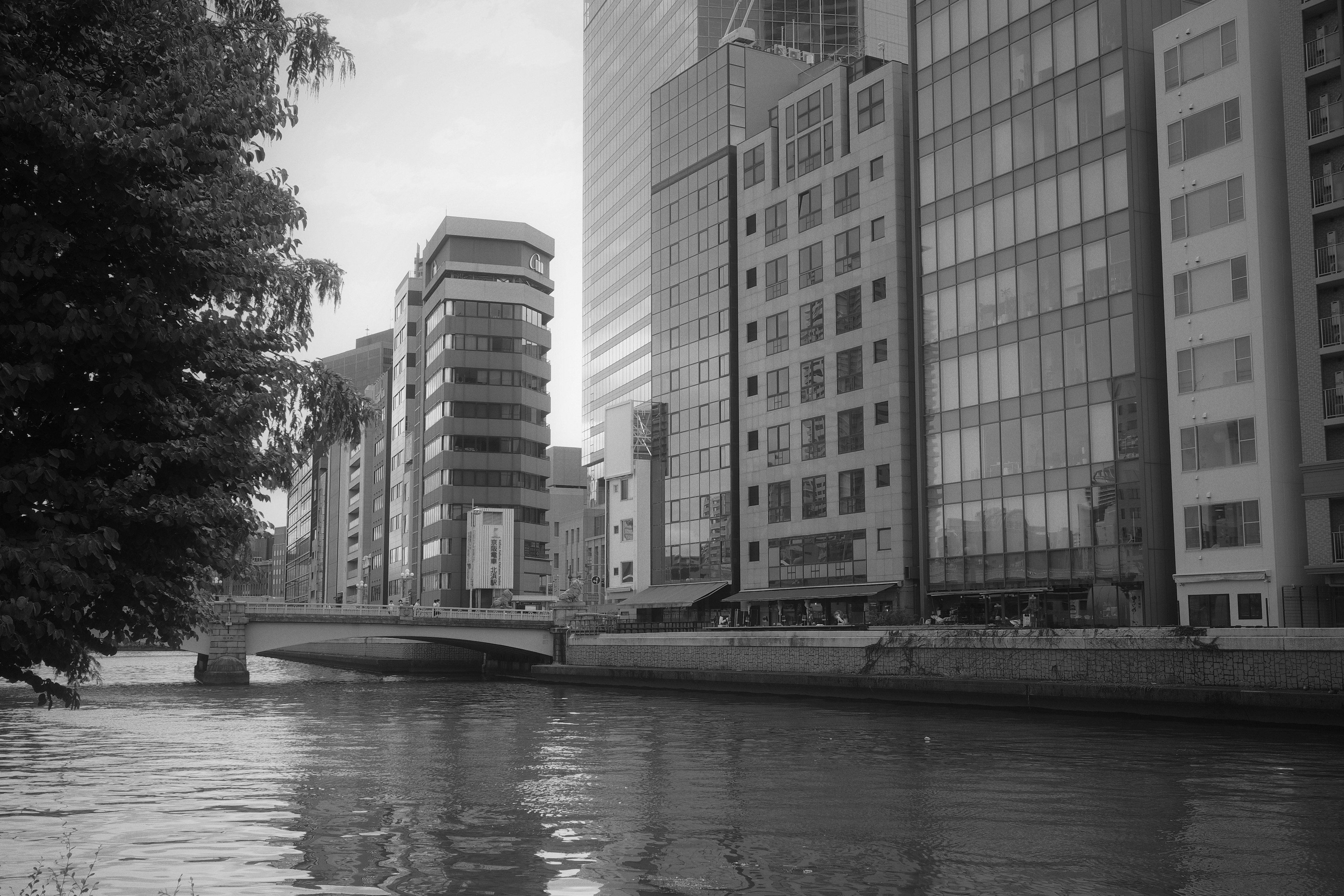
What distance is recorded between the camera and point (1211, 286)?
60.4m

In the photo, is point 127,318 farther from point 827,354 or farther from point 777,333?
point 777,333

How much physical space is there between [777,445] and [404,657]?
50646 mm

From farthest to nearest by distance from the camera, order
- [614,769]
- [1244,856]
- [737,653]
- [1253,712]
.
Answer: [737,653], [1253,712], [614,769], [1244,856]

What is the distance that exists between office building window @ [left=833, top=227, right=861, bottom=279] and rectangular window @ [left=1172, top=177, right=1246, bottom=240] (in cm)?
2582

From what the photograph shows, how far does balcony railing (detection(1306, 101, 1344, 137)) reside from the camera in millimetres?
55094

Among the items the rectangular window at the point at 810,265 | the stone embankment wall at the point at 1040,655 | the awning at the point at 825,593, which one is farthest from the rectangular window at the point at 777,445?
the stone embankment wall at the point at 1040,655

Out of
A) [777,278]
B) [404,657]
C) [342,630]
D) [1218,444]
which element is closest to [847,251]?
[777,278]

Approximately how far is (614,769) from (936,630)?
30332mm

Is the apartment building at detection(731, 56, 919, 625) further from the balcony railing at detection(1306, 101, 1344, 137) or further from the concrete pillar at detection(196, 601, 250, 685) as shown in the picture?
the concrete pillar at detection(196, 601, 250, 685)

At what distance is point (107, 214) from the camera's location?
431 inches

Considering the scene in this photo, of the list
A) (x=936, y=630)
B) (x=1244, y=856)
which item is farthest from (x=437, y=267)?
(x=1244, y=856)

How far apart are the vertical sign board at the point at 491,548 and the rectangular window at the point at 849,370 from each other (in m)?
59.4

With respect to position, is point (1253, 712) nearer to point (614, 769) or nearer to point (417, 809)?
point (614, 769)

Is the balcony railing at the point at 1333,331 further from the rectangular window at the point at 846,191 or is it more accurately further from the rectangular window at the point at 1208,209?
the rectangular window at the point at 846,191
